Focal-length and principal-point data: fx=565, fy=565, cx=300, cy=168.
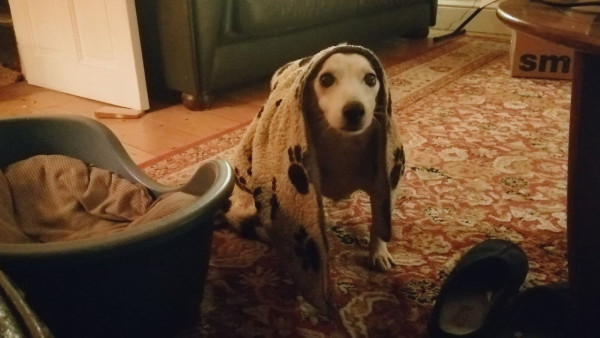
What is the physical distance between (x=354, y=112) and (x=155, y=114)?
126cm

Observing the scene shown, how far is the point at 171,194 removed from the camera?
100 cm

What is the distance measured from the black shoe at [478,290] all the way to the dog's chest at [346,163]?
23 centimetres

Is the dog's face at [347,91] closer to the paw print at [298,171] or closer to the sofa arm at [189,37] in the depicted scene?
the paw print at [298,171]

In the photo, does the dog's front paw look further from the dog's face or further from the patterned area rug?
the dog's face

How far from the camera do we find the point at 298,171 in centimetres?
91

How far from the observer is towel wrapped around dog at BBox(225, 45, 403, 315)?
904 millimetres

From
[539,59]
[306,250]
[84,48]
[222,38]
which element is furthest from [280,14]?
[306,250]

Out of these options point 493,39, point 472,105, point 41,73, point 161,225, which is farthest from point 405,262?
point 493,39

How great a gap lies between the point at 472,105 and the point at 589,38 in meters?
1.41

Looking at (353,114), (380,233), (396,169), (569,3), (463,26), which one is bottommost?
(463,26)

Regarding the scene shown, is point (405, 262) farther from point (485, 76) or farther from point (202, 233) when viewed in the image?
point (485, 76)

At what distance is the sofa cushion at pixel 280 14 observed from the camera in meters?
1.93

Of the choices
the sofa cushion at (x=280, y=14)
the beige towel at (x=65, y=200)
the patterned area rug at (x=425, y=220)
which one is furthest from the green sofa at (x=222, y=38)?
the beige towel at (x=65, y=200)

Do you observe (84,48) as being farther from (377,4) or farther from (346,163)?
(346,163)
